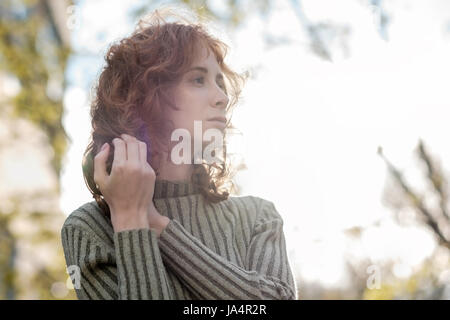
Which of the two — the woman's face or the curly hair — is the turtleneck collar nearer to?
the curly hair

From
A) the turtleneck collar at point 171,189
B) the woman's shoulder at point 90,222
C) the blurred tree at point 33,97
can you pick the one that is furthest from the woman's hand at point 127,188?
the blurred tree at point 33,97

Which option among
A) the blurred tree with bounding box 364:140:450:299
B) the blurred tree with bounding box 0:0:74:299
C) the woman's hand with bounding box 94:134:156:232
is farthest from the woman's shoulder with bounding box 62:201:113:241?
the blurred tree with bounding box 0:0:74:299

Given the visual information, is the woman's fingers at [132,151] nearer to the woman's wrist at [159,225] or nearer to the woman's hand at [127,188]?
the woman's hand at [127,188]

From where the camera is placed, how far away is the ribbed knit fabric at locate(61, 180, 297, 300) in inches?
48.0

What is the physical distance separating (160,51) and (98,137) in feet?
1.14

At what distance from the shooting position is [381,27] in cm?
551

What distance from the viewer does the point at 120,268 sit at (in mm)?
1227

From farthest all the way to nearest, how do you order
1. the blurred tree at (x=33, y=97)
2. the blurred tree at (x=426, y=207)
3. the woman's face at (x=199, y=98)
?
the blurred tree at (x=33, y=97), the blurred tree at (x=426, y=207), the woman's face at (x=199, y=98)

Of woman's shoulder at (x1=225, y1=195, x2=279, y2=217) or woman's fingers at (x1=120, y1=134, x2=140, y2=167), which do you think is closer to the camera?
woman's fingers at (x1=120, y1=134, x2=140, y2=167)

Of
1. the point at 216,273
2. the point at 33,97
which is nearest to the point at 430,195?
the point at 216,273

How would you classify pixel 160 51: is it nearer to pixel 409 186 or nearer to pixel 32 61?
pixel 409 186

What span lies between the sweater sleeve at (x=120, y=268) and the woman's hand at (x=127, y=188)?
Result: 0.04 metres

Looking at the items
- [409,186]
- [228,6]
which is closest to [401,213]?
[409,186]

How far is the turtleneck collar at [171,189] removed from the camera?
1549 mm
